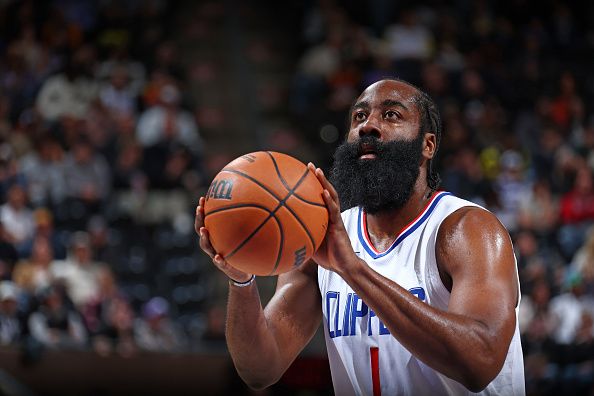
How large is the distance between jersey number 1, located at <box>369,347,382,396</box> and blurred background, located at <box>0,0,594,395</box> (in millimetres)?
4743

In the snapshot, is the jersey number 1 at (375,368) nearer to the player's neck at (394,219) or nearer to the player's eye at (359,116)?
the player's neck at (394,219)

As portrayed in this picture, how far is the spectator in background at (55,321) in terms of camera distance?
27.7 ft

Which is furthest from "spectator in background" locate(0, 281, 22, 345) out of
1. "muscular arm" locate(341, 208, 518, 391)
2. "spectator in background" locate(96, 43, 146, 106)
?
"muscular arm" locate(341, 208, 518, 391)

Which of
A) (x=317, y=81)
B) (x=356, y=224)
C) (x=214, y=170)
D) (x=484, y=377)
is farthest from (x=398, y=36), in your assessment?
(x=484, y=377)

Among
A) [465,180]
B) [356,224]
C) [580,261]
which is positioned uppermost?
[356,224]

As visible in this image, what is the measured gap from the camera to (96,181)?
10.7 meters

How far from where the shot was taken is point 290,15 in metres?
15.5

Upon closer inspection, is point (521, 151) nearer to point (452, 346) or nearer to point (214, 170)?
point (214, 170)

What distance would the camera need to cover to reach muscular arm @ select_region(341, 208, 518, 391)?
310cm

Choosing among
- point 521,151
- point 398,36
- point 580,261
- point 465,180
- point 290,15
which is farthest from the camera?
point 290,15

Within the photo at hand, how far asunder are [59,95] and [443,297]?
30.8ft

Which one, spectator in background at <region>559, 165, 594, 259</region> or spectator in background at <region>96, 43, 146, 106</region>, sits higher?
spectator in background at <region>96, 43, 146, 106</region>

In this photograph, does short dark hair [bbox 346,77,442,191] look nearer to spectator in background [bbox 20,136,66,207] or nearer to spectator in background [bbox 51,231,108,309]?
spectator in background [bbox 51,231,108,309]

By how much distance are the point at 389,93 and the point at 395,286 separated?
1151 millimetres
